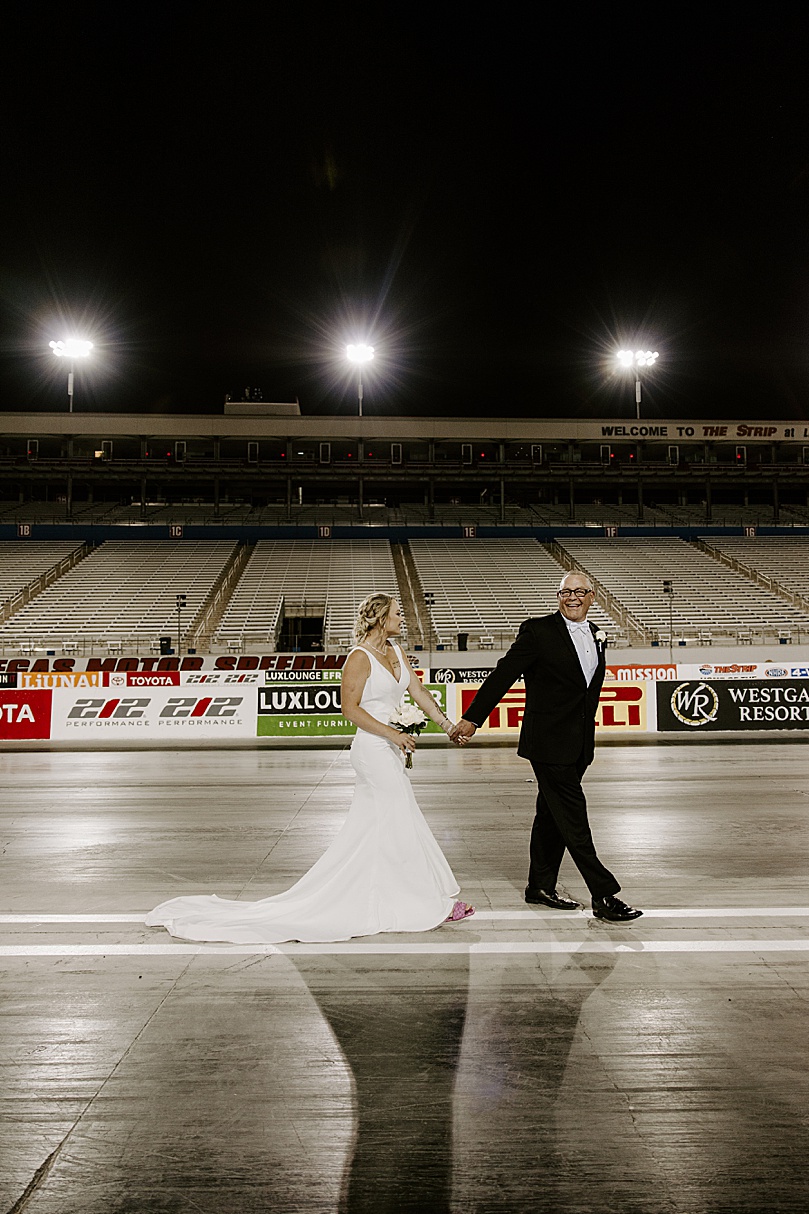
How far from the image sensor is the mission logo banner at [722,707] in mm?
17031

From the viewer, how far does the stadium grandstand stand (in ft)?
98.7

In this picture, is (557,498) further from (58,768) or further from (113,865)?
(113,865)

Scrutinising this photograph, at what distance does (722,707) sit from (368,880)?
14.6 m

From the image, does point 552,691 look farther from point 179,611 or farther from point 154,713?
point 179,611

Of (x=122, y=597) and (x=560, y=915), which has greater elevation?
(x=122, y=597)

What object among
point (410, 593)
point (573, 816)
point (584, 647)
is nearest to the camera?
point (573, 816)

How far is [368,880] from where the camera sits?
478 centimetres

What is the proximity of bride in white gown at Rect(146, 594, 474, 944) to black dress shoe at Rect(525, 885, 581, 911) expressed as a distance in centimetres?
74

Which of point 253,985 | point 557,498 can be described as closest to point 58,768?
point 253,985

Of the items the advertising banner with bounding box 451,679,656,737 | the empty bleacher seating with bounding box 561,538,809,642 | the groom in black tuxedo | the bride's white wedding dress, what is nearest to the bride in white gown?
Answer: the bride's white wedding dress

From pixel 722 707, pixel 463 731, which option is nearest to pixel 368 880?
pixel 463 731

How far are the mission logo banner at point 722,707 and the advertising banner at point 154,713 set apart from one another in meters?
10.1

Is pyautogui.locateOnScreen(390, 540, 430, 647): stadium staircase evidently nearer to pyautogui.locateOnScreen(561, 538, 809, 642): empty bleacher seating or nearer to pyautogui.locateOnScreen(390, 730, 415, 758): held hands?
pyautogui.locateOnScreen(561, 538, 809, 642): empty bleacher seating

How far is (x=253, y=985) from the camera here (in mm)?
4039
